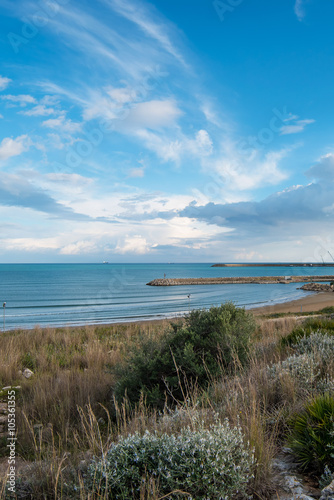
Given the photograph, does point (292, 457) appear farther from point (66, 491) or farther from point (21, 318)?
point (21, 318)

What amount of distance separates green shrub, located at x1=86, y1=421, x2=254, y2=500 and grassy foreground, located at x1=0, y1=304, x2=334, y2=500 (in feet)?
0.04

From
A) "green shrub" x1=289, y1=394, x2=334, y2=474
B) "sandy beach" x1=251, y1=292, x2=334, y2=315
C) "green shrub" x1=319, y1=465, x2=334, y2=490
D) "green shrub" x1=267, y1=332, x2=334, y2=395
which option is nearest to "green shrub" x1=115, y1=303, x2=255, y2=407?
"green shrub" x1=267, y1=332, x2=334, y2=395

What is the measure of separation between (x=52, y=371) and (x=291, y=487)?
6983 mm

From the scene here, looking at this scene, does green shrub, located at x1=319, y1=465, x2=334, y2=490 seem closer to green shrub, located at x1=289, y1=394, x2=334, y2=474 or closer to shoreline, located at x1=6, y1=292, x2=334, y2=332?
green shrub, located at x1=289, y1=394, x2=334, y2=474

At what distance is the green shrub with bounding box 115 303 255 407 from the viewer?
5490 millimetres

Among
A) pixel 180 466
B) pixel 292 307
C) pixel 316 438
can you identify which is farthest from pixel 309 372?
pixel 292 307

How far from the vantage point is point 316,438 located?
289 centimetres

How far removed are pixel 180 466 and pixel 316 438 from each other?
4.11ft

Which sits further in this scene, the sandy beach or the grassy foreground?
the sandy beach

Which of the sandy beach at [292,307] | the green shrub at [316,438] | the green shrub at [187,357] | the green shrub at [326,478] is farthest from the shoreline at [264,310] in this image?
the green shrub at [326,478]

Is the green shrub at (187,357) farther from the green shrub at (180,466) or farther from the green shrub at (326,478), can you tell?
the green shrub at (326,478)

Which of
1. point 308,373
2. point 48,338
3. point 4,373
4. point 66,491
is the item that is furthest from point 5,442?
point 48,338

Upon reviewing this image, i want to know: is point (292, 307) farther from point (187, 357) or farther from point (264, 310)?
point (187, 357)

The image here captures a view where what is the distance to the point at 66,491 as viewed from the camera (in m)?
2.98
